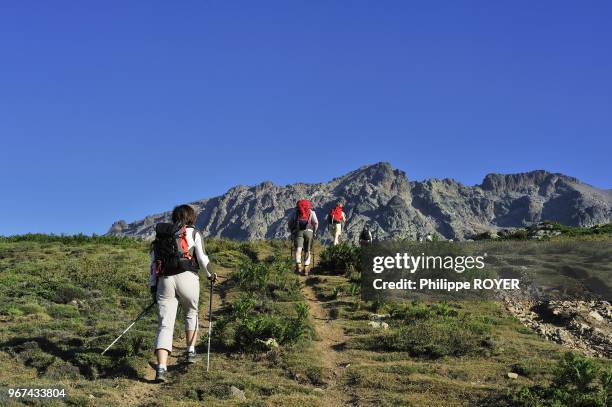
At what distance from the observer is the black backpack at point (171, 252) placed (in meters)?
12.2

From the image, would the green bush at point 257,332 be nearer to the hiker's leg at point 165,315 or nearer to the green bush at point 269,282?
the hiker's leg at point 165,315

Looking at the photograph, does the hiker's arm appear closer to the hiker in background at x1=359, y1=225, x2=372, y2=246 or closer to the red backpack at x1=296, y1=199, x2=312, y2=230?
the red backpack at x1=296, y1=199, x2=312, y2=230

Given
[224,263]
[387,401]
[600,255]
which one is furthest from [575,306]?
[224,263]

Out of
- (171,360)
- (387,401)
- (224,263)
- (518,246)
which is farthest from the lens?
(224,263)

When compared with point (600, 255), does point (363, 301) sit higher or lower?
lower

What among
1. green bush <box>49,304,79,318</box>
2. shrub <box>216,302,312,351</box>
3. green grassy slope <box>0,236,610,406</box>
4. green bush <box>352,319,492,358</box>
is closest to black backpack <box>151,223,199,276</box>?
green grassy slope <box>0,236,610,406</box>

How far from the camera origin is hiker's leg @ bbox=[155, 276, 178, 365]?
11883mm

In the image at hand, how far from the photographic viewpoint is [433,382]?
40.4ft

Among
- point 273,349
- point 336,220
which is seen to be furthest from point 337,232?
point 273,349

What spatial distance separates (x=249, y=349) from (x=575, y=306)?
9339 millimetres

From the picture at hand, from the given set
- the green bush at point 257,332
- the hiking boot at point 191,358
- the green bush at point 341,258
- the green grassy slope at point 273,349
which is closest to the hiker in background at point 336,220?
the green bush at point 341,258

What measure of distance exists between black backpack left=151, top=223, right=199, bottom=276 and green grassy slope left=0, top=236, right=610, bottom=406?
6.62 ft

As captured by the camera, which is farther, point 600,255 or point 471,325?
point 600,255

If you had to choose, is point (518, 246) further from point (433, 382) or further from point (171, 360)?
point (171, 360)
